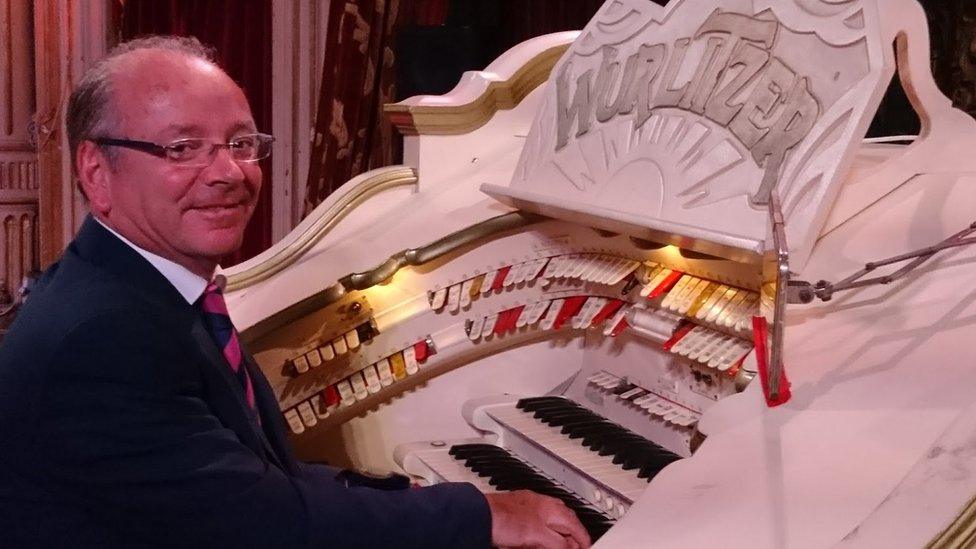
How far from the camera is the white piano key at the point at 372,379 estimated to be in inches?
93.4

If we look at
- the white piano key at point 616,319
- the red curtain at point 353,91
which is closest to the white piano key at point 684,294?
the white piano key at point 616,319

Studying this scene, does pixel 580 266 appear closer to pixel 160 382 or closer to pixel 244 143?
pixel 244 143

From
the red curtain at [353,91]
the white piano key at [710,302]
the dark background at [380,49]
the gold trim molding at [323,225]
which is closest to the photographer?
the white piano key at [710,302]

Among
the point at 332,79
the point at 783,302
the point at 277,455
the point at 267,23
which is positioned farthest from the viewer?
the point at 267,23

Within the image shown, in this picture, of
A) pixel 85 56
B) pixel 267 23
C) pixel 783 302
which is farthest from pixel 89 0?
pixel 783 302

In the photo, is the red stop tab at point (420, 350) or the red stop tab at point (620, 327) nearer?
the red stop tab at point (620, 327)

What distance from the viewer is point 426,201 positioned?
2475 millimetres

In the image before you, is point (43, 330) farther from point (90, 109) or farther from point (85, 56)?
point (85, 56)

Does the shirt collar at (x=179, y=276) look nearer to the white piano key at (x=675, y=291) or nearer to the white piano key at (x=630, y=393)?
the white piano key at (x=675, y=291)

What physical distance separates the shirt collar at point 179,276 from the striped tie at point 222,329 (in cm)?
2

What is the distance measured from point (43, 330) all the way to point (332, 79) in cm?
278

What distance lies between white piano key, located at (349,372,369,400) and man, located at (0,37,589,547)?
0.84 meters

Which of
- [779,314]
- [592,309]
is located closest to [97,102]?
[779,314]

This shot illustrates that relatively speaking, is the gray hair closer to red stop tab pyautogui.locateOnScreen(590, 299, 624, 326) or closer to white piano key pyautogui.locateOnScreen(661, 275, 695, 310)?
white piano key pyautogui.locateOnScreen(661, 275, 695, 310)
